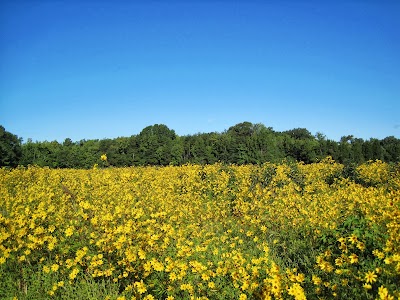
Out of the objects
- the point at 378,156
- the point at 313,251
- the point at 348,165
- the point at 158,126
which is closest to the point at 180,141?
the point at 158,126

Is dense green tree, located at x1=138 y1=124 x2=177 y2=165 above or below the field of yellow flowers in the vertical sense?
above

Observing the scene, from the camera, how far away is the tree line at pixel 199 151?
3375cm

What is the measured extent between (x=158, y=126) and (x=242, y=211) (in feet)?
174

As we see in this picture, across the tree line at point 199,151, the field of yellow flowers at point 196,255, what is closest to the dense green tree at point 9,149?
the tree line at point 199,151

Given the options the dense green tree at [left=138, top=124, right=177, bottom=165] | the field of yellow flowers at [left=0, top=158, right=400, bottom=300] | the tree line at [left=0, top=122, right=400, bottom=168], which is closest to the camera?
the field of yellow flowers at [left=0, top=158, right=400, bottom=300]

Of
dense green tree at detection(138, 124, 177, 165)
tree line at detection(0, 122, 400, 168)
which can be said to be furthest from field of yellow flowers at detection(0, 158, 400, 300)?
dense green tree at detection(138, 124, 177, 165)

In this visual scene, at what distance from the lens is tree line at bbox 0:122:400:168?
33750mm

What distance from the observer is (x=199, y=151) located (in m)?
41.1

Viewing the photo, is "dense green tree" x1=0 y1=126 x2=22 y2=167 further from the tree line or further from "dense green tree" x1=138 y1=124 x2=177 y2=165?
"dense green tree" x1=138 y1=124 x2=177 y2=165

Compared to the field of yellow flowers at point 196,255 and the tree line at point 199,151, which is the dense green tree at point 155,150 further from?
the field of yellow flowers at point 196,255

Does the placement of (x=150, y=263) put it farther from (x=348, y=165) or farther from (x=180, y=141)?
(x=180, y=141)

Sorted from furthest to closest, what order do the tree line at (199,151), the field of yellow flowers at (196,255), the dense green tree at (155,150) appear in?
the dense green tree at (155,150), the tree line at (199,151), the field of yellow flowers at (196,255)

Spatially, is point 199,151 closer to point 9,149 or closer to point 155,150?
point 155,150

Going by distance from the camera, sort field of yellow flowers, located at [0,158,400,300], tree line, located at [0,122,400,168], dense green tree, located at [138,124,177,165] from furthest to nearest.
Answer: dense green tree, located at [138,124,177,165]
tree line, located at [0,122,400,168]
field of yellow flowers, located at [0,158,400,300]
